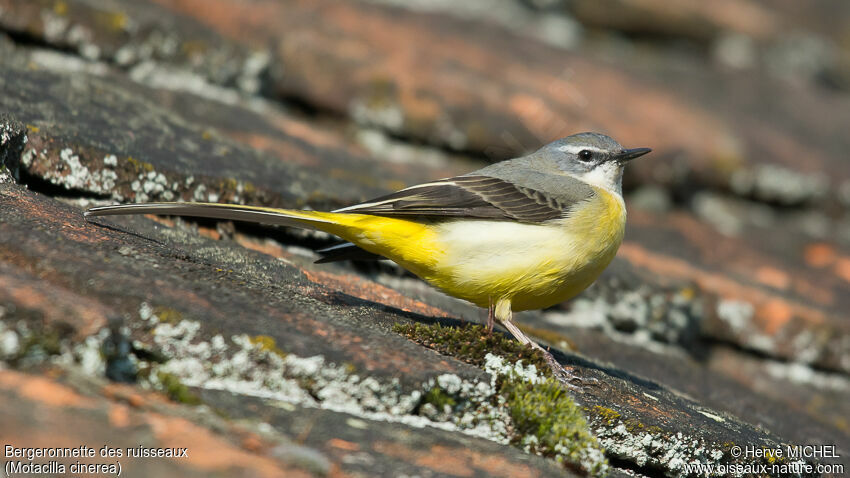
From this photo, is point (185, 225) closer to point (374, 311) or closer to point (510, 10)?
point (374, 311)

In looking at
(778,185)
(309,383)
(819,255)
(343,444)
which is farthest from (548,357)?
(778,185)

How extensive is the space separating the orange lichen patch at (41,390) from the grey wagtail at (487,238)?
2.23 meters

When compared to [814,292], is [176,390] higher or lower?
lower

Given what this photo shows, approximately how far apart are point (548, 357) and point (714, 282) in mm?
3386

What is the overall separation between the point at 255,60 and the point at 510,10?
4044 millimetres

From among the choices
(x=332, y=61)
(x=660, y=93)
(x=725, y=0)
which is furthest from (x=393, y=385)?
(x=725, y=0)

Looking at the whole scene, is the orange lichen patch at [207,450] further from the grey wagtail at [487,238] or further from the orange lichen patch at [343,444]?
the grey wagtail at [487,238]

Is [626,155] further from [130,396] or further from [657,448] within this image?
[130,396]

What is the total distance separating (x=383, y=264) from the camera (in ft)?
20.6

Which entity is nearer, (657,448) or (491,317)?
(657,448)

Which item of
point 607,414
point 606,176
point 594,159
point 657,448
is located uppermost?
point 594,159

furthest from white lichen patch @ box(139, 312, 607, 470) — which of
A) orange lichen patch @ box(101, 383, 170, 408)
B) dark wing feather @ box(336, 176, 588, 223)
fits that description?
dark wing feather @ box(336, 176, 588, 223)

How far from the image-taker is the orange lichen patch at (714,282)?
6781mm

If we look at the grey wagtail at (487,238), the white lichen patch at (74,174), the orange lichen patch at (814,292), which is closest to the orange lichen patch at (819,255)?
the orange lichen patch at (814,292)
